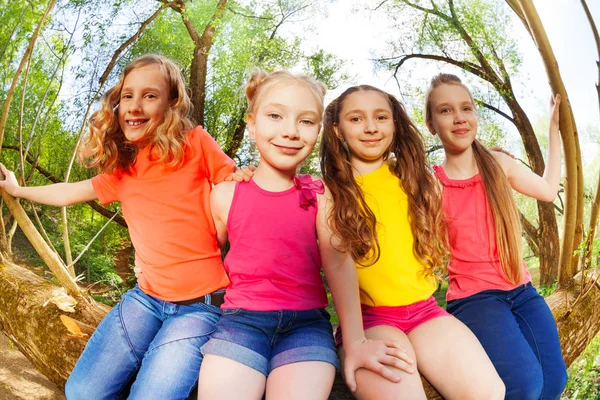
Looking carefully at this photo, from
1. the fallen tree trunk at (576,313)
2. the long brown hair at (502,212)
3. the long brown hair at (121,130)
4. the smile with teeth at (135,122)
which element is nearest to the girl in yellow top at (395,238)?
the long brown hair at (502,212)

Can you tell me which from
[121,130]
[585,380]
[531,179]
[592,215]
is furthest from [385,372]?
[585,380]

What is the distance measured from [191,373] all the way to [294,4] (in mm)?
7451

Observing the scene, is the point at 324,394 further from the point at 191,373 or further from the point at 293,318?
the point at 191,373

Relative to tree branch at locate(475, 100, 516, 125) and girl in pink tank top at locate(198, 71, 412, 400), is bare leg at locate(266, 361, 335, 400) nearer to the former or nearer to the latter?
girl in pink tank top at locate(198, 71, 412, 400)

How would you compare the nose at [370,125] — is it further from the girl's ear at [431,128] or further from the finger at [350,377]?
the finger at [350,377]

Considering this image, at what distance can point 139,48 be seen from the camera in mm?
7012

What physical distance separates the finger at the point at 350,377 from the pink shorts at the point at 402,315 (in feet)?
0.44

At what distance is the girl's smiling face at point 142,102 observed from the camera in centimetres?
164

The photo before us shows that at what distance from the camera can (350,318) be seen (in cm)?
140

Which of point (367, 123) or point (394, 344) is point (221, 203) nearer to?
point (367, 123)

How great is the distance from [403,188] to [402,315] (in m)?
0.39

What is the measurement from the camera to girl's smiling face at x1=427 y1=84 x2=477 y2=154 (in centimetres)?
179

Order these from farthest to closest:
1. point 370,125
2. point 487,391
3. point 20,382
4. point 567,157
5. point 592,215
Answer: point 20,382 → point 592,215 → point 567,157 → point 370,125 → point 487,391

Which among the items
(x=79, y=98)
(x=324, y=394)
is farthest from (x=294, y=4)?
(x=324, y=394)
